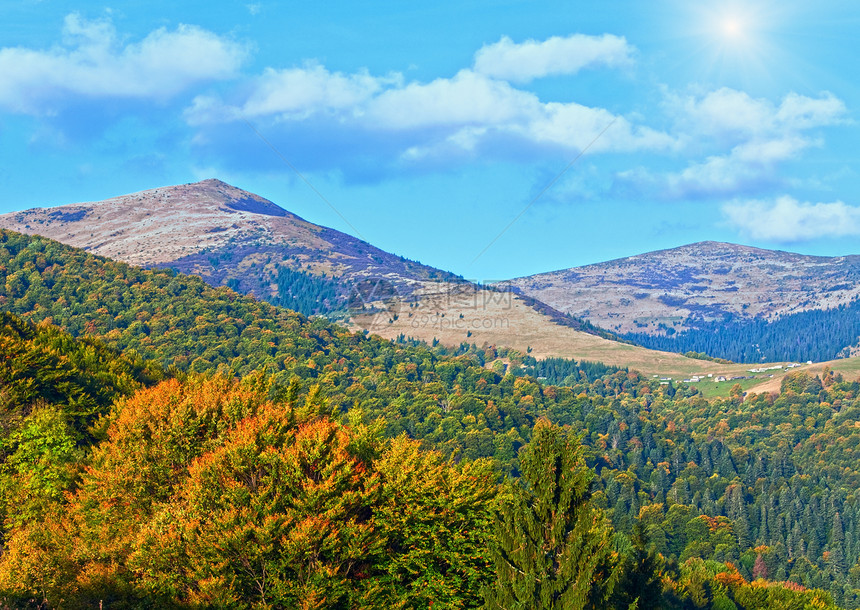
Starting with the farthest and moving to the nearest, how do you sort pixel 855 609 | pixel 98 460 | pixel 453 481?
pixel 855 609
pixel 98 460
pixel 453 481

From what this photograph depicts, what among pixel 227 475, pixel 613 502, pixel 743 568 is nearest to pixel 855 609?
pixel 743 568

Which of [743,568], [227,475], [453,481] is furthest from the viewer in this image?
[743,568]

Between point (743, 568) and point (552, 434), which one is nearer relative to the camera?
point (552, 434)

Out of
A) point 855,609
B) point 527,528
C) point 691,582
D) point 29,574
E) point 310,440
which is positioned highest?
point 310,440

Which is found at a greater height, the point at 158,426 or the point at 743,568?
the point at 158,426

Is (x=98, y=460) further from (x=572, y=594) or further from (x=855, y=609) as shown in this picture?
(x=855, y=609)

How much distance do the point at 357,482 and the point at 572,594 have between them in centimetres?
1594

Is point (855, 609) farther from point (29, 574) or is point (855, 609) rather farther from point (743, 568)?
point (29, 574)

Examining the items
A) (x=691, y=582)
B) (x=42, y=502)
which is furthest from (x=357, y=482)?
(x=691, y=582)

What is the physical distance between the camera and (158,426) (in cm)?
5669

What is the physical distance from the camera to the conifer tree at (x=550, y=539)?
1622 inches

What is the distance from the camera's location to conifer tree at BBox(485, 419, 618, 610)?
135 feet

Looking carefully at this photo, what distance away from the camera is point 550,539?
42.9 metres

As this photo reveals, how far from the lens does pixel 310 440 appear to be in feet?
163
